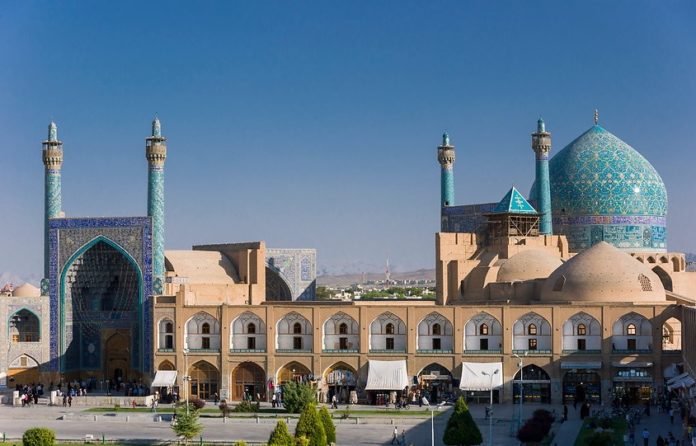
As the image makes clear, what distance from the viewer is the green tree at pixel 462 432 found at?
3366 cm

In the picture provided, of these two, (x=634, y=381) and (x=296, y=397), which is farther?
(x=634, y=381)

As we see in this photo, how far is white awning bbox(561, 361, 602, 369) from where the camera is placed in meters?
45.8

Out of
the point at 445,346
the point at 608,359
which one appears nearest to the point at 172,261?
the point at 445,346

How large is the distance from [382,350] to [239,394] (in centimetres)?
553

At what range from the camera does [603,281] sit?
46688 mm

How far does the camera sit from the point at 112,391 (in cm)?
5162

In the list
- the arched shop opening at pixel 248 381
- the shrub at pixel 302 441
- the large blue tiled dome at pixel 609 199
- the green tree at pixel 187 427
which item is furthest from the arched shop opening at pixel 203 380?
the large blue tiled dome at pixel 609 199

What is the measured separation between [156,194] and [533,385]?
16557 mm

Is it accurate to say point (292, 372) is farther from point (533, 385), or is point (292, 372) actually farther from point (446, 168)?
point (446, 168)

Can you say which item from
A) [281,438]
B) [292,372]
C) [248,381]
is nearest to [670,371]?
[292,372]

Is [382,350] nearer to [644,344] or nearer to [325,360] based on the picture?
[325,360]

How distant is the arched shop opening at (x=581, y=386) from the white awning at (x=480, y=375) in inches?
91.4

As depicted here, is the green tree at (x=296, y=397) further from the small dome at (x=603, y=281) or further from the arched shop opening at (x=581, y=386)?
the small dome at (x=603, y=281)

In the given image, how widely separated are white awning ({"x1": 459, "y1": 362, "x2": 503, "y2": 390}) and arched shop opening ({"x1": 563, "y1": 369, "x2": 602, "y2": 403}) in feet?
7.61
